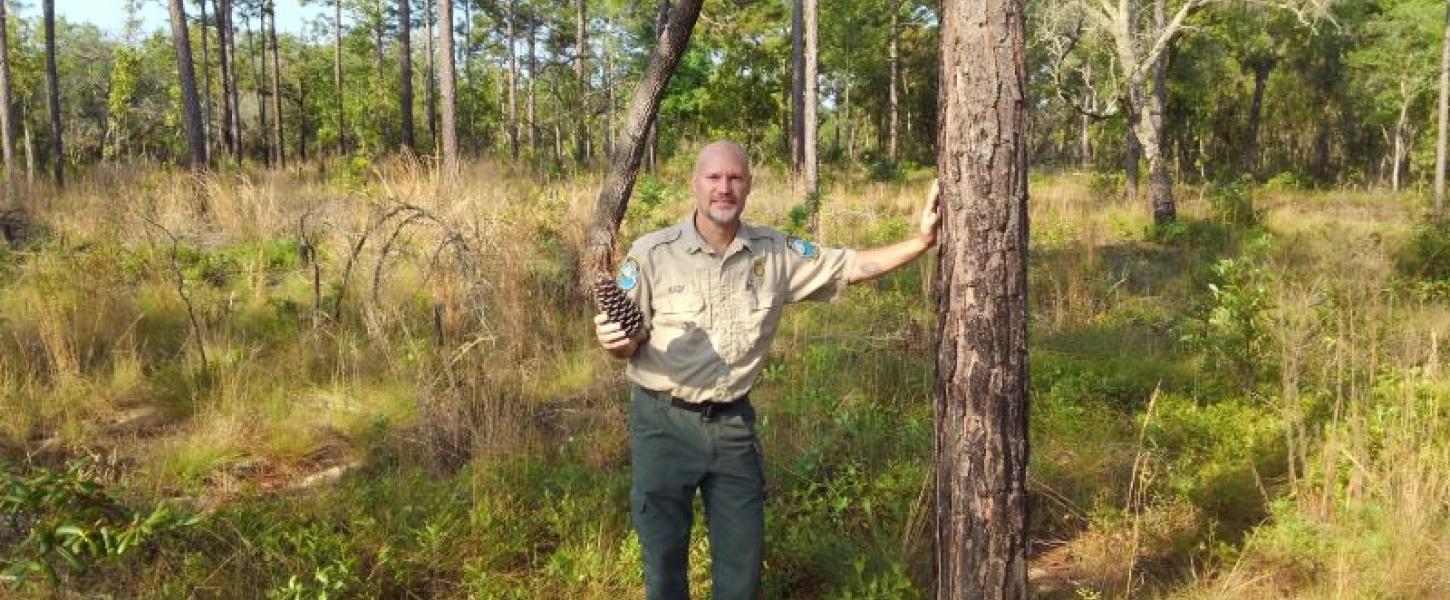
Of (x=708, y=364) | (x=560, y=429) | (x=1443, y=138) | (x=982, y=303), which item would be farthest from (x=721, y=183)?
(x=1443, y=138)

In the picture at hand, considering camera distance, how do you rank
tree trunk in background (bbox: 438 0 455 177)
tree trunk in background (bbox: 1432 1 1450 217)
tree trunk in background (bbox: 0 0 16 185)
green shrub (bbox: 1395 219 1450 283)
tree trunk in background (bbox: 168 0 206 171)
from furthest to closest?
tree trunk in background (bbox: 0 0 16 185), tree trunk in background (bbox: 1432 1 1450 217), tree trunk in background (bbox: 438 0 455 177), tree trunk in background (bbox: 168 0 206 171), green shrub (bbox: 1395 219 1450 283)

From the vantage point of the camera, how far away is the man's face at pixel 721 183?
251 cm

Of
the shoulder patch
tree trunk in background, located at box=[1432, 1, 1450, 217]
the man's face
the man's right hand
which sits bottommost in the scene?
the man's right hand

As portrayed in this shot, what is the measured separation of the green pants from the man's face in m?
0.57

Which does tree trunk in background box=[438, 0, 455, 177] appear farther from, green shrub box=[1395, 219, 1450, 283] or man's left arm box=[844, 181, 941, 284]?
green shrub box=[1395, 219, 1450, 283]

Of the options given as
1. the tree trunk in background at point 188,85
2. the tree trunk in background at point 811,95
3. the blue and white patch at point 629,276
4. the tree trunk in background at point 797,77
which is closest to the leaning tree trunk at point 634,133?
the blue and white patch at point 629,276

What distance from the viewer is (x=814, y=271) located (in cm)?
275

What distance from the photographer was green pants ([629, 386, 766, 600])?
104 inches

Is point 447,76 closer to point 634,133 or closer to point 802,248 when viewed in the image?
point 634,133

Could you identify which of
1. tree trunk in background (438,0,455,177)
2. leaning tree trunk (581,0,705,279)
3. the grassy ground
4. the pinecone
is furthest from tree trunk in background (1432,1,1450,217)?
the pinecone

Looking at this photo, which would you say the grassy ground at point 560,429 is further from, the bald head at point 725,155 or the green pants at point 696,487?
the bald head at point 725,155

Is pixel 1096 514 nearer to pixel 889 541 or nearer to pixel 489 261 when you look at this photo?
pixel 889 541

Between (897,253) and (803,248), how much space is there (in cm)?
29

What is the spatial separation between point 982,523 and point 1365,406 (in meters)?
2.82
